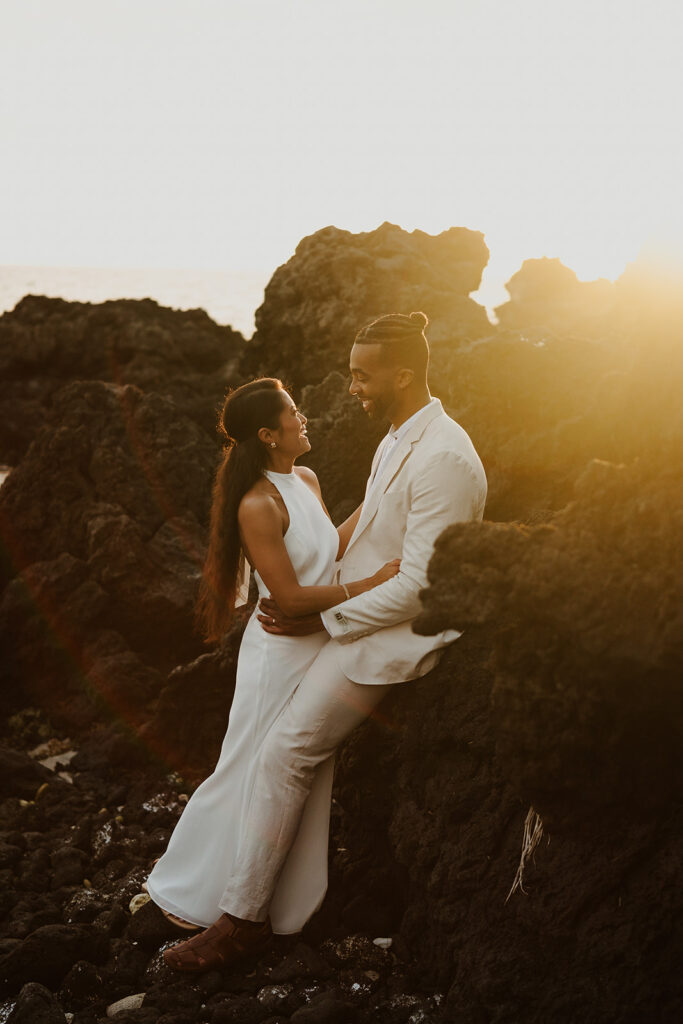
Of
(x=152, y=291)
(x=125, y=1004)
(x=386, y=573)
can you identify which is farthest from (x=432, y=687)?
(x=152, y=291)

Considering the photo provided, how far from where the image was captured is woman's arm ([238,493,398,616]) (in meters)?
4.59

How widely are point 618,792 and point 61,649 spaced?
605 centimetres

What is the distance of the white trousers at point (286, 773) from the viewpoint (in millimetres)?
4566

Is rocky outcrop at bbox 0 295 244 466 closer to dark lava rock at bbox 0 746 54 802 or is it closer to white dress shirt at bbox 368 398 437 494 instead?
dark lava rock at bbox 0 746 54 802

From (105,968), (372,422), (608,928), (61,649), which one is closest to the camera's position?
(608,928)

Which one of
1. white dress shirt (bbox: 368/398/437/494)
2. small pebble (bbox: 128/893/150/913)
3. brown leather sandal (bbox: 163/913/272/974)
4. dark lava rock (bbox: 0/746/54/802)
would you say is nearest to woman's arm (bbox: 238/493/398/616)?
white dress shirt (bbox: 368/398/437/494)

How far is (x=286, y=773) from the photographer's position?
4.62m

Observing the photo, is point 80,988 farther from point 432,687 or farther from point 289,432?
point 289,432

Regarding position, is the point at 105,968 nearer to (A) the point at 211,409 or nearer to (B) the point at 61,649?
(B) the point at 61,649

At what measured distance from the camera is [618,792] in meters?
3.37

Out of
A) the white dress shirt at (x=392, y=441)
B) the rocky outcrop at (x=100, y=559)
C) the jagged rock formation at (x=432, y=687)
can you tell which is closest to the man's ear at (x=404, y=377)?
the white dress shirt at (x=392, y=441)

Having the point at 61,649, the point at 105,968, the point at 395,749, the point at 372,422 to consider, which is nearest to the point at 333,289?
the point at 372,422

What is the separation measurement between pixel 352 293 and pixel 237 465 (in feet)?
13.2

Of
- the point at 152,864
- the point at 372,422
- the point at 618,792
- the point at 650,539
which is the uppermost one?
the point at 650,539
